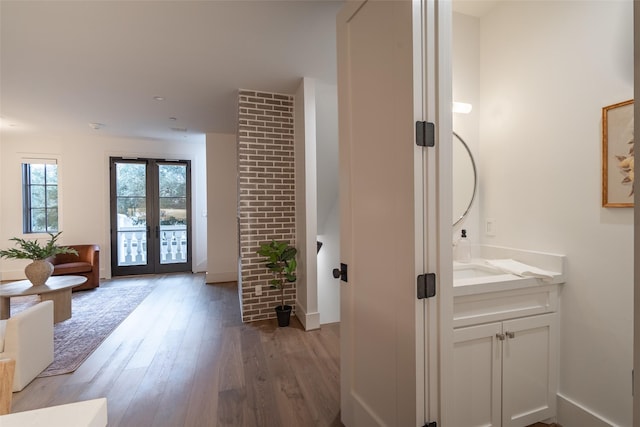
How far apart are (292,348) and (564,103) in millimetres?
2673

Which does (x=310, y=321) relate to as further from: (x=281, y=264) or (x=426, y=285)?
(x=426, y=285)

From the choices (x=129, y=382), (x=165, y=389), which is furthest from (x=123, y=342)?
(x=165, y=389)

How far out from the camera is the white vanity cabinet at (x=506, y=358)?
4.72 ft

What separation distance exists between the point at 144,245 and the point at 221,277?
1.80 metres

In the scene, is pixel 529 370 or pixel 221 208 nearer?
pixel 529 370

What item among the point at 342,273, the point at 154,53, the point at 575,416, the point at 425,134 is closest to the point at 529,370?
the point at 575,416

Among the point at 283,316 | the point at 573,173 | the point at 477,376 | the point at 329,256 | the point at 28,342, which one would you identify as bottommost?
the point at 283,316

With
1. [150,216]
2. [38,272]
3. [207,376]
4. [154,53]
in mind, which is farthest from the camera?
[150,216]

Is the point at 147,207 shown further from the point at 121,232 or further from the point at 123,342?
the point at 123,342

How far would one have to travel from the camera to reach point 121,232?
5652 mm

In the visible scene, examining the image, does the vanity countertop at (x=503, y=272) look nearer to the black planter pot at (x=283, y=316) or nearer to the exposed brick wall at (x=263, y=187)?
the black planter pot at (x=283, y=316)

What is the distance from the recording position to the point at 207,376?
2240 mm

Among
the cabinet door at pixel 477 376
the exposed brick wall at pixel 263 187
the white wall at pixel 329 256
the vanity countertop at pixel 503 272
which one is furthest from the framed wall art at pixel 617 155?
the white wall at pixel 329 256

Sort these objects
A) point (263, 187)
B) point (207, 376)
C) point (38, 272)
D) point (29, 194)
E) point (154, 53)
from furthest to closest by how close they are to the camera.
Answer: point (29, 194), point (263, 187), point (38, 272), point (154, 53), point (207, 376)
